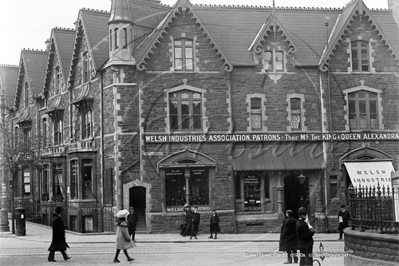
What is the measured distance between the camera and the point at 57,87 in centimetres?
4184

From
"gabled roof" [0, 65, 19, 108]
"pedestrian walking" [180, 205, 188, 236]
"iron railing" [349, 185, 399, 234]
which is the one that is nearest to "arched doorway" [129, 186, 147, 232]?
"pedestrian walking" [180, 205, 188, 236]

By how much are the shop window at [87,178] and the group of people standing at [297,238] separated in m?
18.7

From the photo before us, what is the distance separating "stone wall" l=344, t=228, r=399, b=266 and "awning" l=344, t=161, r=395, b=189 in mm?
17281

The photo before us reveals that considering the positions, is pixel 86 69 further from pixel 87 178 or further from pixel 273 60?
pixel 273 60

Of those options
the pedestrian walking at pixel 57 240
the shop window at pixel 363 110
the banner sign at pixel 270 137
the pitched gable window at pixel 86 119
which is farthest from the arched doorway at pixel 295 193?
the pedestrian walking at pixel 57 240

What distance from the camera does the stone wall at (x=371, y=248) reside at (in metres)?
14.7

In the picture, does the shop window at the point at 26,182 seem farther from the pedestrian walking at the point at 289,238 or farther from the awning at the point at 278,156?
the pedestrian walking at the point at 289,238

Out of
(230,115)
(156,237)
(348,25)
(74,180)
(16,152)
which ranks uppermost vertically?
(348,25)

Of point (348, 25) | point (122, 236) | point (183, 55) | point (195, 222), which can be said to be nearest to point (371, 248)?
point (122, 236)

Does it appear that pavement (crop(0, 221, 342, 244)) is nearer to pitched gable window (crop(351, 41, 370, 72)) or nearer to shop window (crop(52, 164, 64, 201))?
shop window (crop(52, 164, 64, 201))

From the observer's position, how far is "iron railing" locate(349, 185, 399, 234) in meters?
15.5

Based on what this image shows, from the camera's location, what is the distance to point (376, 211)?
52.4 ft

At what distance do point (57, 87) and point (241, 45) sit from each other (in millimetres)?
13327

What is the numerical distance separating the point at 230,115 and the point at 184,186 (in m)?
4.44
